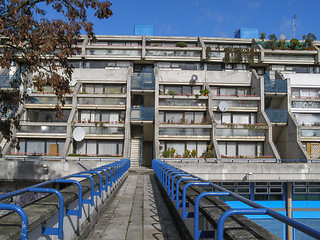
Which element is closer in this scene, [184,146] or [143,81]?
[184,146]

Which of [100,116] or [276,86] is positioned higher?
[276,86]

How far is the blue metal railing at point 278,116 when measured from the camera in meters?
41.8

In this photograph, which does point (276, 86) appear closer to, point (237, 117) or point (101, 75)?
point (237, 117)

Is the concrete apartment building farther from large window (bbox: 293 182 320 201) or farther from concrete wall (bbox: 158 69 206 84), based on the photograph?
large window (bbox: 293 182 320 201)

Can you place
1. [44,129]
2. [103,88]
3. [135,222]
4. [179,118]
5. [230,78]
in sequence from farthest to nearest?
[230,78], [103,88], [179,118], [44,129], [135,222]

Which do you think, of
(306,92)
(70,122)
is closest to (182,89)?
(70,122)

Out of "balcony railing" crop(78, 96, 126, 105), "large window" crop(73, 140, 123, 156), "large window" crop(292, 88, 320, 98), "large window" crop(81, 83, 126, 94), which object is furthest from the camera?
"large window" crop(292, 88, 320, 98)

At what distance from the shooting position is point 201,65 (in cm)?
5041

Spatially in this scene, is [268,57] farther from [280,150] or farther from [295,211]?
[295,211]

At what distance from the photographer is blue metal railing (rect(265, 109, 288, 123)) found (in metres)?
41.8

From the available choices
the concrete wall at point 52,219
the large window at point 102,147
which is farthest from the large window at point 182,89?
the concrete wall at point 52,219

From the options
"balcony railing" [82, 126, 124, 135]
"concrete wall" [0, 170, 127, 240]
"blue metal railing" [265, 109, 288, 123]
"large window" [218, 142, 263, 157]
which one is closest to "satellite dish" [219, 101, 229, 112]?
"large window" [218, 142, 263, 157]

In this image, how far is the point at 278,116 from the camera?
138ft

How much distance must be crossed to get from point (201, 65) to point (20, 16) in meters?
41.3
